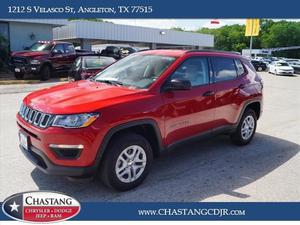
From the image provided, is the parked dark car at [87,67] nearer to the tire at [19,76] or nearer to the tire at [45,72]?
the tire at [45,72]

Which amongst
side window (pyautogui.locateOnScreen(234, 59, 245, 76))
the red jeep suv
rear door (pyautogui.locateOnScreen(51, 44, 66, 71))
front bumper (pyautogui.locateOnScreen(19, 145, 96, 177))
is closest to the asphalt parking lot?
the red jeep suv

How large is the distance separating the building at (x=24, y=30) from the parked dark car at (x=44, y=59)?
7569 mm

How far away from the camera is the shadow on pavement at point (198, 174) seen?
4.16 metres

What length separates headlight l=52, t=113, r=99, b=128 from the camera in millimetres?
3676

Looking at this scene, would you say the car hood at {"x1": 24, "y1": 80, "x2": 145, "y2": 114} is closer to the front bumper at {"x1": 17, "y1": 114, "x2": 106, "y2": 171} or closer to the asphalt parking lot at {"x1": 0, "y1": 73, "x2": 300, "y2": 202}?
the front bumper at {"x1": 17, "y1": 114, "x2": 106, "y2": 171}

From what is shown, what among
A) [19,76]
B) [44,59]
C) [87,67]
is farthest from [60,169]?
[19,76]

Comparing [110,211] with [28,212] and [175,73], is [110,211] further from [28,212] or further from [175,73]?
[175,73]

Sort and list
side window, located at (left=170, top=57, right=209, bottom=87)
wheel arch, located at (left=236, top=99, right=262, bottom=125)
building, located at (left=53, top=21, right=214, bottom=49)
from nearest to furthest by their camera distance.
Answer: side window, located at (left=170, top=57, right=209, bottom=87) → wheel arch, located at (left=236, top=99, right=262, bottom=125) → building, located at (left=53, top=21, right=214, bottom=49)

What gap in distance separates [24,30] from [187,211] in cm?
2402

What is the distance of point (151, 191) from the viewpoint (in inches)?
167

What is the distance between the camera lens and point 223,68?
18.3 ft

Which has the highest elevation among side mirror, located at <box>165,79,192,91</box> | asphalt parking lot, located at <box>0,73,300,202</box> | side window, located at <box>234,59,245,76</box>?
side window, located at <box>234,59,245,76</box>

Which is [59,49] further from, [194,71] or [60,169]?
[60,169]

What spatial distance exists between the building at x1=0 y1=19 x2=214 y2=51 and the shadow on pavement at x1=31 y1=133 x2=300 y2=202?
2164cm
